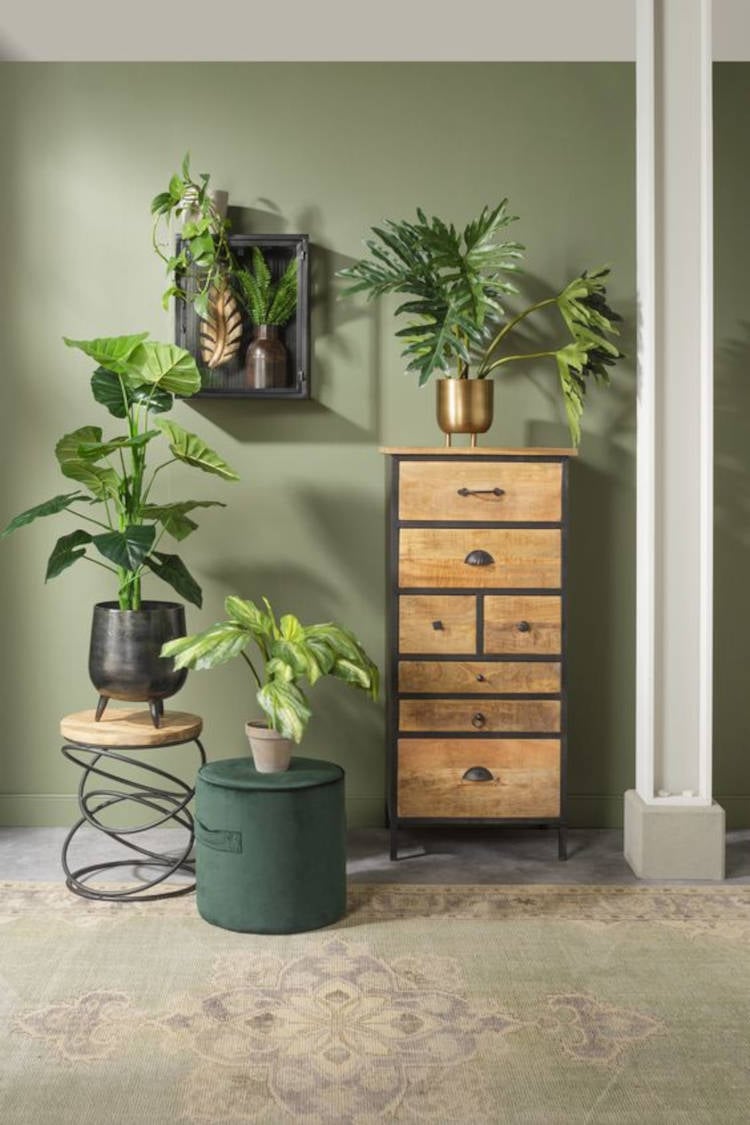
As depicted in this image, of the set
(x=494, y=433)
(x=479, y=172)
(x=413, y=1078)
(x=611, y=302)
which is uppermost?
(x=479, y=172)

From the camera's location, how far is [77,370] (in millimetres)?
3629

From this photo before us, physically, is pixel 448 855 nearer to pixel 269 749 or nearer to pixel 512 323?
pixel 269 749

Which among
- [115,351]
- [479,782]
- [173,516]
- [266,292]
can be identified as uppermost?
[266,292]

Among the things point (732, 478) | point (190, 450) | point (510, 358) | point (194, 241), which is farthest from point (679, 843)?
point (194, 241)

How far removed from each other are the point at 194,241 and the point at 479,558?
1.36 meters

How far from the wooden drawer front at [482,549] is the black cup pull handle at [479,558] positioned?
0.01m

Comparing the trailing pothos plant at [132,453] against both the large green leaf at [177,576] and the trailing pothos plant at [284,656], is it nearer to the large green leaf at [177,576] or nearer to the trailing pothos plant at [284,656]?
the large green leaf at [177,576]

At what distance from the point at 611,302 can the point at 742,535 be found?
36.3 inches

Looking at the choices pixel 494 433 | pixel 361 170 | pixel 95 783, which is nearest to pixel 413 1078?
pixel 95 783

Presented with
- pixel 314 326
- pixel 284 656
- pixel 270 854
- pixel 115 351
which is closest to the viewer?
pixel 270 854

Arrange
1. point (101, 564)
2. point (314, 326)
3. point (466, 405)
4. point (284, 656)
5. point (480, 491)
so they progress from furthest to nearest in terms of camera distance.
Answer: point (314, 326)
point (101, 564)
point (466, 405)
point (480, 491)
point (284, 656)

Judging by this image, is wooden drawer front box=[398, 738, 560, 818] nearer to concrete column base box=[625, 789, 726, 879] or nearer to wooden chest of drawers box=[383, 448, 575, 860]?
wooden chest of drawers box=[383, 448, 575, 860]

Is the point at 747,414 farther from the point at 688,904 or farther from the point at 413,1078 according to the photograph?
the point at 413,1078

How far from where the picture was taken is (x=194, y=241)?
3.40m
